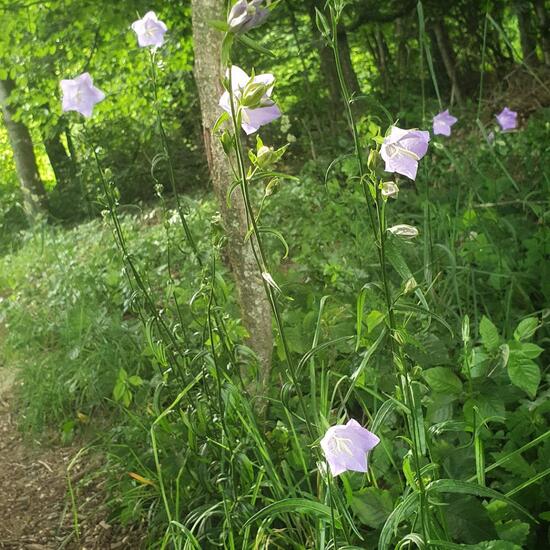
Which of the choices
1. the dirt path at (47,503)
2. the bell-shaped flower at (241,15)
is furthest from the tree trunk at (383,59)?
the bell-shaped flower at (241,15)

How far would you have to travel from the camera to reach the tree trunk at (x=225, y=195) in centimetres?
226

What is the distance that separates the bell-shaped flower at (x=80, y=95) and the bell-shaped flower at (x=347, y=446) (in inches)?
45.0

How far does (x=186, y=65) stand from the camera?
22.4 ft

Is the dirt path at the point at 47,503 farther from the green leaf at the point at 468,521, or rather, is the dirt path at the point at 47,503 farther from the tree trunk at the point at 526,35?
the tree trunk at the point at 526,35

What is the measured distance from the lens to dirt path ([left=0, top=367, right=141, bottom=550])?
2189mm

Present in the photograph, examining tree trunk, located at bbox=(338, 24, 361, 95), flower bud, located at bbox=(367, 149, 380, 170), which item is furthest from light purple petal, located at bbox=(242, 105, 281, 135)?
tree trunk, located at bbox=(338, 24, 361, 95)

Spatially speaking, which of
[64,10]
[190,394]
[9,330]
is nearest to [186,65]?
[64,10]

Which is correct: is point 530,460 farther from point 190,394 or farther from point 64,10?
point 64,10

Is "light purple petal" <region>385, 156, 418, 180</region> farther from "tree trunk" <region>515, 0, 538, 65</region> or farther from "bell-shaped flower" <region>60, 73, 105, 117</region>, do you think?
"tree trunk" <region>515, 0, 538, 65</region>

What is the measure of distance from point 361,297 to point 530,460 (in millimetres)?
852

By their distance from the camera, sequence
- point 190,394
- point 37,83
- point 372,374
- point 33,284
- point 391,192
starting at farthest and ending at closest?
point 37,83 → point 33,284 → point 190,394 → point 372,374 → point 391,192

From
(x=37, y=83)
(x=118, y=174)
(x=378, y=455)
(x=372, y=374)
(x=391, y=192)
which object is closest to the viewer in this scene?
(x=391, y=192)

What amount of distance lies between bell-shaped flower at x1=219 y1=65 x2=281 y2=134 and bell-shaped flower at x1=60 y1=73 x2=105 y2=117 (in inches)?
30.0

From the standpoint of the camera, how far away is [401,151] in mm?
1130
